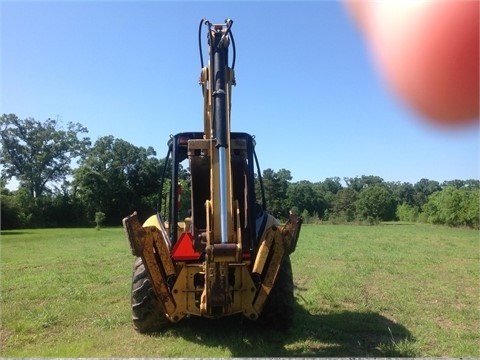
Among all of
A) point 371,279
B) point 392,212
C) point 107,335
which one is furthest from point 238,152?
point 392,212

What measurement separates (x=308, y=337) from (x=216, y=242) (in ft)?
6.27

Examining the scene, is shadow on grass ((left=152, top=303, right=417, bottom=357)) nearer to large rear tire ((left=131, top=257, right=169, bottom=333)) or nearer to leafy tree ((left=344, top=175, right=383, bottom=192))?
large rear tire ((left=131, top=257, right=169, bottom=333))

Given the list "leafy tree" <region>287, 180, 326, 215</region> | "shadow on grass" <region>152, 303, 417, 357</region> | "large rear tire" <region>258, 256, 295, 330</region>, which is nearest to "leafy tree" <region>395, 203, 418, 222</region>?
"leafy tree" <region>287, 180, 326, 215</region>

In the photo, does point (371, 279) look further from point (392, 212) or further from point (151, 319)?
point (392, 212)

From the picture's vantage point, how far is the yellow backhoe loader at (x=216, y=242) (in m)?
4.71

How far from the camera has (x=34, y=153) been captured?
6412 cm

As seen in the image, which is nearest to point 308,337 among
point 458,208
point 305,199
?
point 458,208

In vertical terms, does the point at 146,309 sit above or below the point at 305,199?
below

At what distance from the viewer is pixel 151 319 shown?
5645mm

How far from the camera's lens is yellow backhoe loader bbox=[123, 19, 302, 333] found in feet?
15.4

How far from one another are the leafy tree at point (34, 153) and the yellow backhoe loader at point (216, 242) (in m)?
62.5

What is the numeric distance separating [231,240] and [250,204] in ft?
3.27

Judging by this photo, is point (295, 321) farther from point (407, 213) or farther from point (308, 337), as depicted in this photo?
point (407, 213)

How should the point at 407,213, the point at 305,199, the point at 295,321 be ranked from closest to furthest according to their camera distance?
the point at 295,321 < the point at 407,213 < the point at 305,199
